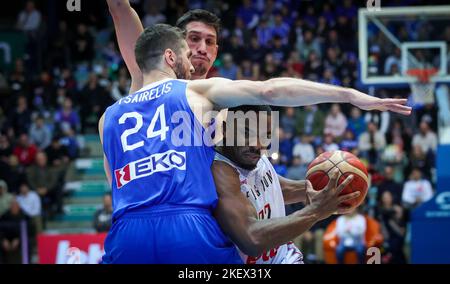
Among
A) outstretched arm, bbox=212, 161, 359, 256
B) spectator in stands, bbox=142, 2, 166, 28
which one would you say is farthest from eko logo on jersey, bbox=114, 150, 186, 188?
spectator in stands, bbox=142, 2, 166, 28

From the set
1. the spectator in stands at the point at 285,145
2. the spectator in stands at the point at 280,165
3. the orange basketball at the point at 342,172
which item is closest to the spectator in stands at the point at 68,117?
the spectator in stands at the point at 285,145

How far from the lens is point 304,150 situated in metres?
17.2

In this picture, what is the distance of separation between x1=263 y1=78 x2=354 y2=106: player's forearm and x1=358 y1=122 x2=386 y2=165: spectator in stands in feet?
39.3

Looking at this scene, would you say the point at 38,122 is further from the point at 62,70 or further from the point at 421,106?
the point at 421,106

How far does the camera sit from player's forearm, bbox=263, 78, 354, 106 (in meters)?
5.16

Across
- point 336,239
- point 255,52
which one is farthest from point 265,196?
point 255,52

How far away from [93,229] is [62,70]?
19.5 feet

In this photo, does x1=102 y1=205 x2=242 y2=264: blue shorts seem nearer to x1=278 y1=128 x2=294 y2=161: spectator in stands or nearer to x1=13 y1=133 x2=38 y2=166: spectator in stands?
x1=278 y1=128 x2=294 y2=161: spectator in stands

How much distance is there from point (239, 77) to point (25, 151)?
4.92 meters

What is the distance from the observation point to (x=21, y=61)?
858 inches

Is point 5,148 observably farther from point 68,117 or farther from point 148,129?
point 148,129

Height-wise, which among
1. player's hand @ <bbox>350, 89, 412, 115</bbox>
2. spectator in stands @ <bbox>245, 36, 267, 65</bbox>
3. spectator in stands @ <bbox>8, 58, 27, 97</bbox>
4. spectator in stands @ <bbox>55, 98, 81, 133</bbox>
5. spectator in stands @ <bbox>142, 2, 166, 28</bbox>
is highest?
spectator in stands @ <bbox>142, 2, 166, 28</bbox>

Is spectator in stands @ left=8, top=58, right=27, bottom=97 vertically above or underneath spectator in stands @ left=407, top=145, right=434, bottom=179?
above
